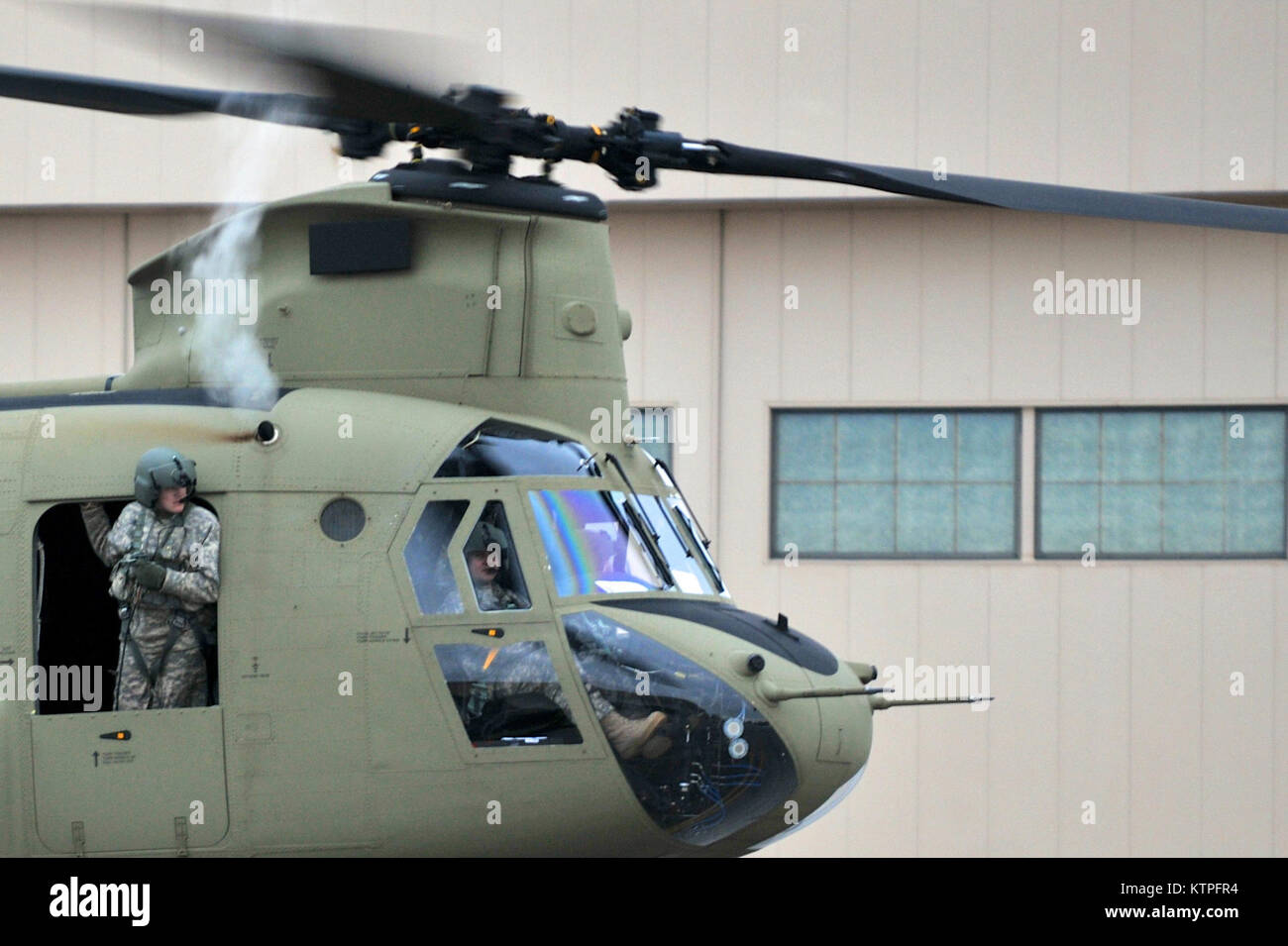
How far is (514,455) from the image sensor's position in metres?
6.51

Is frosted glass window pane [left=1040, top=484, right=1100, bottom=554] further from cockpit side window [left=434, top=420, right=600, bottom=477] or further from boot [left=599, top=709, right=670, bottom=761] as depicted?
boot [left=599, top=709, right=670, bottom=761]

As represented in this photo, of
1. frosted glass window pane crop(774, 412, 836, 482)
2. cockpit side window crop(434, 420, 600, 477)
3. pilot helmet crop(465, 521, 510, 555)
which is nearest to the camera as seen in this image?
pilot helmet crop(465, 521, 510, 555)

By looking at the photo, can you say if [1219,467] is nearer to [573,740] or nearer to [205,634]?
[573,740]

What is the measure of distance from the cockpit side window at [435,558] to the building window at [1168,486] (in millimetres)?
6342

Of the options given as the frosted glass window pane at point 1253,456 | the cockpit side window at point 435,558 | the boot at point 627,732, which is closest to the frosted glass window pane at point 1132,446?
the frosted glass window pane at point 1253,456

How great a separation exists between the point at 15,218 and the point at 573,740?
8.31m

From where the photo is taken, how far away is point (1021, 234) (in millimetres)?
11562

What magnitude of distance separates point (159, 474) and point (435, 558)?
1.13m

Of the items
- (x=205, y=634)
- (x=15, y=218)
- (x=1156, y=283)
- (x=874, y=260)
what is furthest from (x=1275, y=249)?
(x=15, y=218)

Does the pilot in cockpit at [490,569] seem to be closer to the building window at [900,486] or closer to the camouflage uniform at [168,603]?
the camouflage uniform at [168,603]

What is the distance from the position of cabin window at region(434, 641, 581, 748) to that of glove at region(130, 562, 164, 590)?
111 cm

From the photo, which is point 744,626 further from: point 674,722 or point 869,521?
point 869,521

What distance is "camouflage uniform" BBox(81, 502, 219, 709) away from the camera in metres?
6.14

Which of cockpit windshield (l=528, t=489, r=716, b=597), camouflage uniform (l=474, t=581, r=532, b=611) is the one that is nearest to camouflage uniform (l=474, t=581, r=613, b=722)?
camouflage uniform (l=474, t=581, r=532, b=611)
